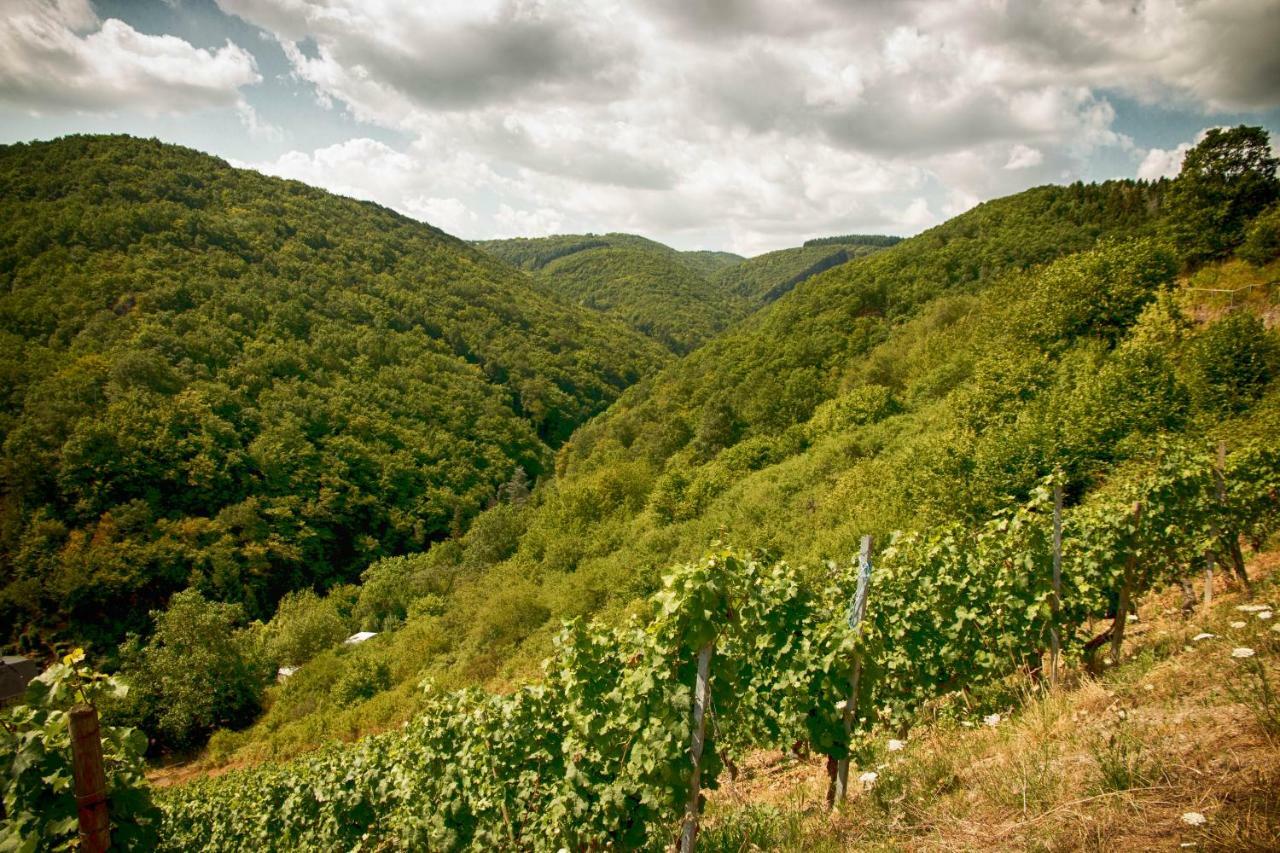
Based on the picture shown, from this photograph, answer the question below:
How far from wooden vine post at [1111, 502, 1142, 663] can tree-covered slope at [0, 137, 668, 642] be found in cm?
5808

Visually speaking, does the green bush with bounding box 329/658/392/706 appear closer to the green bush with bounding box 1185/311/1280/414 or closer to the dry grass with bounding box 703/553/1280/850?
the dry grass with bounding box 703/553/1280/850

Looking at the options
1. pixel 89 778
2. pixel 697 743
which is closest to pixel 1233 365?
→ pixel 697 743

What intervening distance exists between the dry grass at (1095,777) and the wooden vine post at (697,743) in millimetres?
616

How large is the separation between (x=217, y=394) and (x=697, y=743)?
72.9m

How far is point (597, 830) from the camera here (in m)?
4.73

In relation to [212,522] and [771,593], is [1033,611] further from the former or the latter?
[212,522]

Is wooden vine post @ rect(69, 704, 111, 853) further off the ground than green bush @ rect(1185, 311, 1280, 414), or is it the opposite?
green bush @ rect(1185, 311, 1280, 414)

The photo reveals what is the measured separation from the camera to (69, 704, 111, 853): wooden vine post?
2.80 metres

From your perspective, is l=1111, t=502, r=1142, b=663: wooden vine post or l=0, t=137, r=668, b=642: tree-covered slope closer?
l=1111, t=502, r=1142, b=663: wooden vine post

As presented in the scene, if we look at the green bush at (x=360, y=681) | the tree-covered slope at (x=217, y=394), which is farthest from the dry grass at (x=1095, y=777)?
the tree-covered slope at (x=217, y=394)

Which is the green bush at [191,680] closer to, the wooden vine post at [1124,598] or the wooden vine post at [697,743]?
the wooden vine post at [697,743]

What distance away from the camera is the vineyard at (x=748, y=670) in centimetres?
444

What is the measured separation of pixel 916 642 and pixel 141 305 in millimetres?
85561

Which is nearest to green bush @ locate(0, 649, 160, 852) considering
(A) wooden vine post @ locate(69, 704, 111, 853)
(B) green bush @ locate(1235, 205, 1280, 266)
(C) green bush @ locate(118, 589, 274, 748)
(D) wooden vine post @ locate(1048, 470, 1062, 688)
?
(A) wooden vine post @ locate(69, 704, 111, 853)
